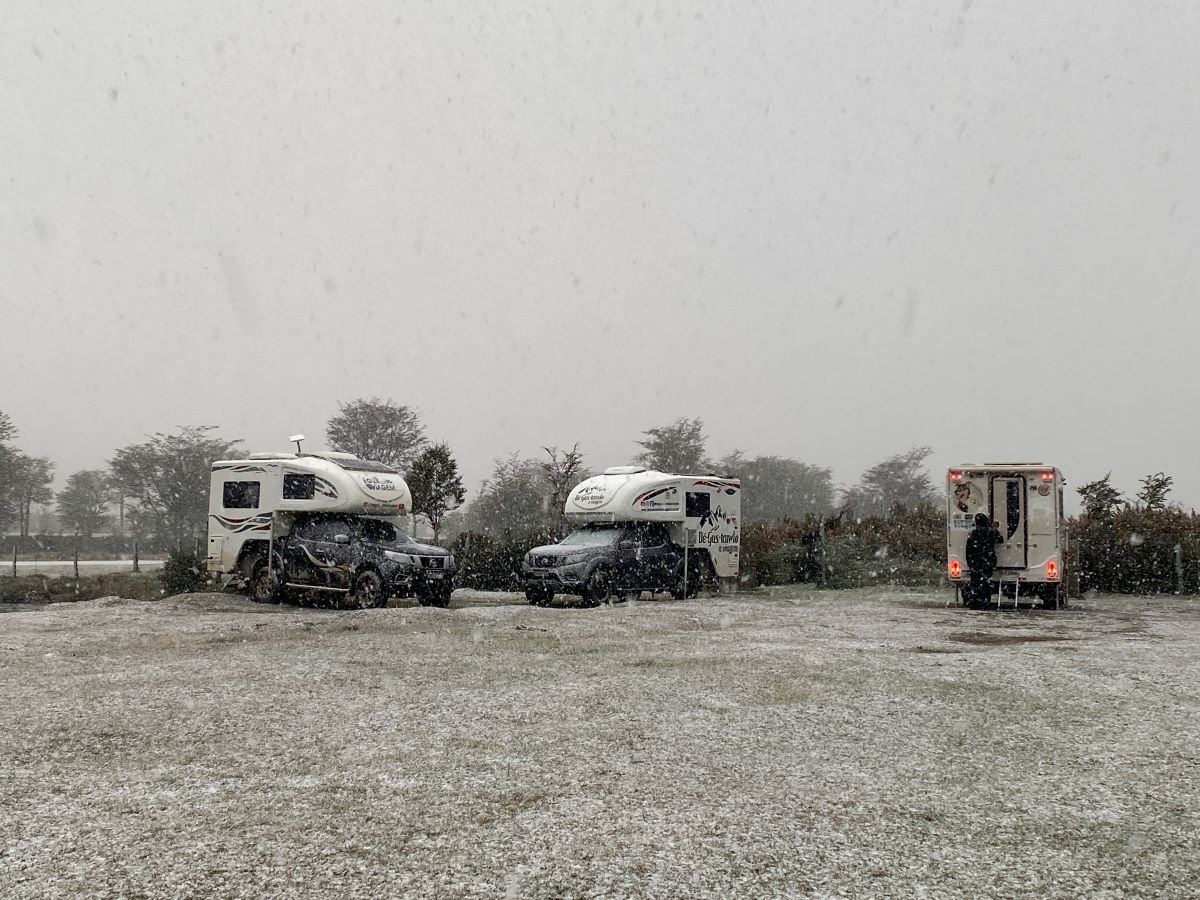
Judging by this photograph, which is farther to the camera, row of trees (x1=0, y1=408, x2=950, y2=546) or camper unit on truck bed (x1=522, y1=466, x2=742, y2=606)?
row of trees (x1=0, y1=408, x2=950, y2=546)

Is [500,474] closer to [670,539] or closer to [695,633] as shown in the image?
[670,539]

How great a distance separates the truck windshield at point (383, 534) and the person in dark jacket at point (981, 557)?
9667 millimetres

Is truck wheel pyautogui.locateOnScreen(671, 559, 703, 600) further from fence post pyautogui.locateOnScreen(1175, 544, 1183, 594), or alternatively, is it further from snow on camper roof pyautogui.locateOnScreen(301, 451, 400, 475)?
fence post pyautogui.locateOnScreen(1175, 544, 1183, 594)

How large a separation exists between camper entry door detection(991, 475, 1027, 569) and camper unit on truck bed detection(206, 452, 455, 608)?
952 centimetres

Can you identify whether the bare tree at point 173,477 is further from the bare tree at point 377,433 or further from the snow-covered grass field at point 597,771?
the snow-covered grass field at point 597,771

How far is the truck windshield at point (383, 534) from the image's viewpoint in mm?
16719

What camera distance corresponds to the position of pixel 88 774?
5207 millimetres

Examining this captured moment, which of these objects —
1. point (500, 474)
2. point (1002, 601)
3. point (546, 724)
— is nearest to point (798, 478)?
point (500, 474)

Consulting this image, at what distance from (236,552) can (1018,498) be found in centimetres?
1379

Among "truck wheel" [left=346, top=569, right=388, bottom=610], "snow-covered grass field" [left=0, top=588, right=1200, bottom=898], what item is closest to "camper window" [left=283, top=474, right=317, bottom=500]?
"truck wheel" [left=346, top=569, right=388, bottom=610]

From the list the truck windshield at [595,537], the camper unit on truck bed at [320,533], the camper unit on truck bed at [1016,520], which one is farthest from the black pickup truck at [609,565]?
the camper unit on truck bed at [1016,520]

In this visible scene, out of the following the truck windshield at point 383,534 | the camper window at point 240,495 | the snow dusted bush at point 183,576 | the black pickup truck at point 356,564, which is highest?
the camper window at point 240,495

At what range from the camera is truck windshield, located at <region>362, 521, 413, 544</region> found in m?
A: 16.7

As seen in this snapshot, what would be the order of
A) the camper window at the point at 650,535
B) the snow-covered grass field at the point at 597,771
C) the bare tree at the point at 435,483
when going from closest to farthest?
the snow-covered grass field at the point at 597,771 < the camper window at the point at 650,535 < the bare tree at the point at 435,483
